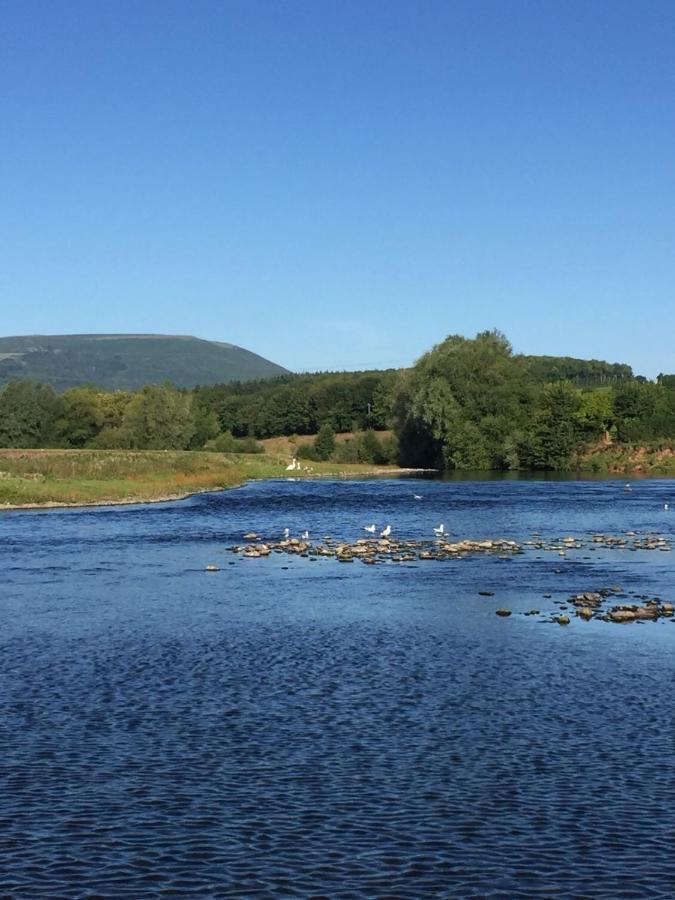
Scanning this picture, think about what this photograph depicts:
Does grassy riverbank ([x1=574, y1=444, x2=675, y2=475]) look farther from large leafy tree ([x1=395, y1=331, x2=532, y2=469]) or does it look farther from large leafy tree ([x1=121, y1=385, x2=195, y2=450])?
large leafy tree ([x1=121, y1=385, x2=195, y2=450])

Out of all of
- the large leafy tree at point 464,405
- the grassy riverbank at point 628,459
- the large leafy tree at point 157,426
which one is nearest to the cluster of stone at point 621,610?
the large leafy tree at point 464,405

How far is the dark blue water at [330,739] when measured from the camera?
15078 millimetres

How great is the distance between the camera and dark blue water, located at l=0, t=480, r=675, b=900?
15.1m

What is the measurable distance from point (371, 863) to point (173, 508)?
233 ft

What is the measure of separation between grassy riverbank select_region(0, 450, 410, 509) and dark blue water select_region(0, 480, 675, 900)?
44016mm

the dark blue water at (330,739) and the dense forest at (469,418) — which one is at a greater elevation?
the dense forest at (469,418)

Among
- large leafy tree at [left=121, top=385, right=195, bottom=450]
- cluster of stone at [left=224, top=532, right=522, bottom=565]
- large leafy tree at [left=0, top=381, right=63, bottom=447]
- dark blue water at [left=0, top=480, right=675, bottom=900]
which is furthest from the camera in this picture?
large leafy tree at [left=0, top=381, right=63, bottom=447]

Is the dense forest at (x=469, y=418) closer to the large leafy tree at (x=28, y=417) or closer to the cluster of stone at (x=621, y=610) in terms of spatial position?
the large leafy tree at (x=28, y=417)

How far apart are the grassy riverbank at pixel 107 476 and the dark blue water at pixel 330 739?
144 feet

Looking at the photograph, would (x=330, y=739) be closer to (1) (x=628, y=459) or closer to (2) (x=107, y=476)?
(2) (x=107, y=476)

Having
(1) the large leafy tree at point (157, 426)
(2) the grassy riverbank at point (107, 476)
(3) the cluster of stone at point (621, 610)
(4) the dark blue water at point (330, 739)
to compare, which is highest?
(1) the large leafy tree at point (157, 426)

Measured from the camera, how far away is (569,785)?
18391 millimetres

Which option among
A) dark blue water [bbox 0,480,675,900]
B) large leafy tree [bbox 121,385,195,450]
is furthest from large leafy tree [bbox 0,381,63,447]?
dark blue water [bbox 0,480,675,900]

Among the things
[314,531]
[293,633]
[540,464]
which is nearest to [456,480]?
[540,464]
